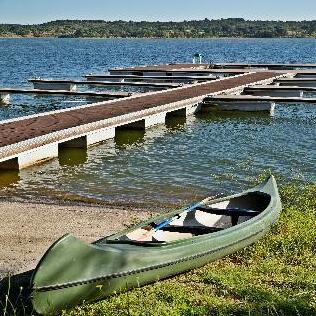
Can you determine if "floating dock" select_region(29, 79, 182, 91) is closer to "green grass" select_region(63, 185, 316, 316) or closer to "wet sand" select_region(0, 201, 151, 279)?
"wet sand" select_region(0, 201, 151, 279)

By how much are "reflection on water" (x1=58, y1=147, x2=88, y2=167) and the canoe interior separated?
5.87 meters

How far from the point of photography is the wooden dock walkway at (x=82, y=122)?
43.7ft

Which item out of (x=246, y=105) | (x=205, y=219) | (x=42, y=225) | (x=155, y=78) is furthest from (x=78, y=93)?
(x=205, y=219)

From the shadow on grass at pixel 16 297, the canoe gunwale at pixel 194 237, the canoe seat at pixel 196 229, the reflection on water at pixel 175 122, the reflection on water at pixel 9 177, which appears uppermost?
the canoe gunwale at pixel 194 237

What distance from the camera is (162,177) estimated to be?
13.0 m

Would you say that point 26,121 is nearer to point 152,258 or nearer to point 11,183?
point 11,183

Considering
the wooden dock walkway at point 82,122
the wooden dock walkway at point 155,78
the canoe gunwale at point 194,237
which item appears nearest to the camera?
the canoe gunwale at point 194,237

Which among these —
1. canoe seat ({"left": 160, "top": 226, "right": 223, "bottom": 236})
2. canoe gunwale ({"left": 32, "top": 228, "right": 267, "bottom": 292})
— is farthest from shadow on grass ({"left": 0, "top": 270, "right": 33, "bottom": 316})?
canoe seat ({"left": 160, "top": 226, "right": 223, "bottom": 236})

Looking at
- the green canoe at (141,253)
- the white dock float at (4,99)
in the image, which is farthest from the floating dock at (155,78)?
the green canoe at (141,253)

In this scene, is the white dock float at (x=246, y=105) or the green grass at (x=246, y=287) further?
the white dock float at (x=246, y=105)

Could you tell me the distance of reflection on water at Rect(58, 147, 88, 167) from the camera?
1449 cm

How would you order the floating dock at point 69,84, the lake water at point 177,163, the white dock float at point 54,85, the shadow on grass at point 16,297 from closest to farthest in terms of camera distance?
the shadow on grass at point 16,297
the lake water at point 177,163
the floating dock at point 69,84
the white dock float at point 54,85

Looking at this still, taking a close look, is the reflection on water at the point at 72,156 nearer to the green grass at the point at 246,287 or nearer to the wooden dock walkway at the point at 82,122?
the wooden dock walkway at the point at 82,122

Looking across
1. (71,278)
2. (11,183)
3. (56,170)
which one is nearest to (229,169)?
(56,170)
